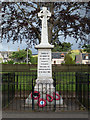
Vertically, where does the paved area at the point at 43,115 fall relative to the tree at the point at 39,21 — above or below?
below

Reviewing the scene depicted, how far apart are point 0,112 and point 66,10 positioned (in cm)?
619

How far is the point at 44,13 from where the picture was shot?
5.91 metres

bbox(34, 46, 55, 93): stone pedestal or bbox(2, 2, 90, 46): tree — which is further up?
bbox(2, 2, 90, 46): tree

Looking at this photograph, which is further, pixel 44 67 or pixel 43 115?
pixel 44 67

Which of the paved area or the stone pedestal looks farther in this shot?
the stone pedestal

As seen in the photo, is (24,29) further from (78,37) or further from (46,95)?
(46,95)

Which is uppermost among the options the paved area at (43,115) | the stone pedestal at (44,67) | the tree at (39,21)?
the tree at (39,21)

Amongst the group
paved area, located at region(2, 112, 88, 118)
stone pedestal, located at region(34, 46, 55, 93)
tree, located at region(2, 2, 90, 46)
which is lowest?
paved area, located at region(2, 112, 88, 118)

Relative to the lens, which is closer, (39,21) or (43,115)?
(43,115)

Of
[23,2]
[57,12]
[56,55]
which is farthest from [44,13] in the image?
[56,55]

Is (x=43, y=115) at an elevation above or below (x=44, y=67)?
below

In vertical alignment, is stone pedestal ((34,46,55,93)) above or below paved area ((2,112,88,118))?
above

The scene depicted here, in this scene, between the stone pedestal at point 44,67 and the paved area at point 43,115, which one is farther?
the stone pedestal at point 44,67

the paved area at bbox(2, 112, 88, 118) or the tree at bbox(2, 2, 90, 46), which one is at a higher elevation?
the tree at bbox(2, 2, 90, 46)
